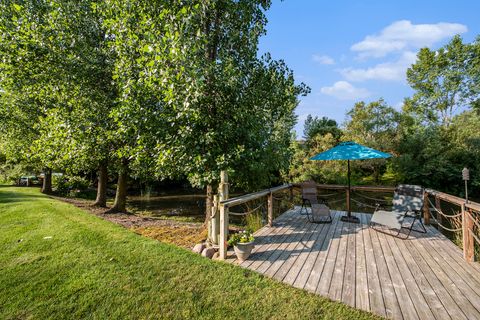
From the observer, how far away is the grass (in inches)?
93.0

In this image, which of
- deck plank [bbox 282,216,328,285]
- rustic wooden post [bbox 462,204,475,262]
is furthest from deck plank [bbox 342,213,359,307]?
rustic wooden post [bbox 462,204,475,262]

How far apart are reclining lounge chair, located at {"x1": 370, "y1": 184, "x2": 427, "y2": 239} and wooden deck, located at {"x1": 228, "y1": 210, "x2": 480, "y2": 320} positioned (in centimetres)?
30

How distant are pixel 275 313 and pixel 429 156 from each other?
57.4 feet

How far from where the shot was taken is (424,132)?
15.5 meters

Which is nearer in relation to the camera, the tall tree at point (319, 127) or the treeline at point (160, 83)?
the treeline at point (160, 83)

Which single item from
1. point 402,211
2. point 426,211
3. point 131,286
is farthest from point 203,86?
point 426,211

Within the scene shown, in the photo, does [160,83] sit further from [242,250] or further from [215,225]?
[242,250]

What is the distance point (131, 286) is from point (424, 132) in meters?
19.4

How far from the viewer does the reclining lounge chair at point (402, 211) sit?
4611 millimetres

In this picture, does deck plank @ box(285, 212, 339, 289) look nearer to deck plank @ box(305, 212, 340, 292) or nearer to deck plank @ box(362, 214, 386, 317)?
deck plank @ box(305, 212, 340, 292)

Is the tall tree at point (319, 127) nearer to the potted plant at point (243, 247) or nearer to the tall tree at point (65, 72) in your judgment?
the tall tree at point (65, 72)

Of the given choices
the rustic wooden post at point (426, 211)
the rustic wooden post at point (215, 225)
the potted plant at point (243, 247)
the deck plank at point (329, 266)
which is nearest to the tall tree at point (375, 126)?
the rustic wooden post at point (426, 211)

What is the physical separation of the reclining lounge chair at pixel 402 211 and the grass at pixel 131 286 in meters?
2.97

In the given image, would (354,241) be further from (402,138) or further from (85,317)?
(402,138)
